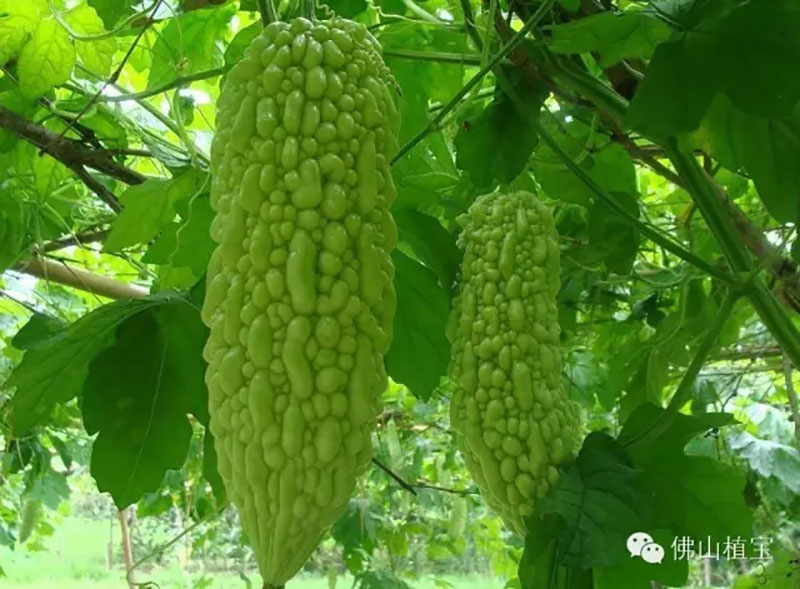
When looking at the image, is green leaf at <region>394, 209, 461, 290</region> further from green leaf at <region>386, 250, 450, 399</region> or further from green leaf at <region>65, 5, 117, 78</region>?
green leaf at <region>65, 5, 117, 78</region>

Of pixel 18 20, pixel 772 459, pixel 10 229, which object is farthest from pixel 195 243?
pixel 772 459

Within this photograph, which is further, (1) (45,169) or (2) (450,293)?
(1) (45,169)

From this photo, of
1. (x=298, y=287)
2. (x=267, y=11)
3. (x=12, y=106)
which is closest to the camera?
(x=298, y=287)

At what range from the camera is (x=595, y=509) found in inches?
30.0

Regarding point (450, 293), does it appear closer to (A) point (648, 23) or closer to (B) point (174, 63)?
(A) point (648, 23)

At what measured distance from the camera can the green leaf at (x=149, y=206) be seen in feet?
4.06

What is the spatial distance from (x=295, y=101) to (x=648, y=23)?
15.3 inches

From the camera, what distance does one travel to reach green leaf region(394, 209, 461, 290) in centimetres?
93

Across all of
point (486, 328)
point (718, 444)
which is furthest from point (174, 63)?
point (718, 444)

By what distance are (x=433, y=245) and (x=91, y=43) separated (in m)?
0.59

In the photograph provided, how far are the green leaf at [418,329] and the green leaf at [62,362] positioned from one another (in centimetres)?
22

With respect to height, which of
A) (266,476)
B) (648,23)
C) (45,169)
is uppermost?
(45,169)

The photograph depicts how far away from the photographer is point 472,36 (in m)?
1.00

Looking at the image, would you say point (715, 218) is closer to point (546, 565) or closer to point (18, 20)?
point (546, 565)
